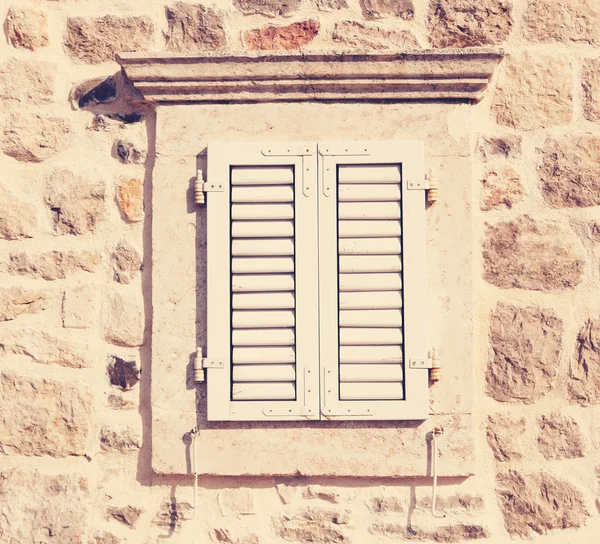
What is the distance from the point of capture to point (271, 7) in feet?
11.4

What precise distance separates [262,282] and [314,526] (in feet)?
3.03

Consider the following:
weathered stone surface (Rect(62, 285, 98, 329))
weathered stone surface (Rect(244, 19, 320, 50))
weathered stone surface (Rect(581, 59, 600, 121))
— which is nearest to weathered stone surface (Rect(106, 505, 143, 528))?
weathered stone surface (Rect(62, 285, 98, 329))

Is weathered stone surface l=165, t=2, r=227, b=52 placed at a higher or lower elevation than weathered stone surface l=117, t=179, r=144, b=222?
higher

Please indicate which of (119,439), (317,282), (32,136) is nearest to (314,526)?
(119,439)

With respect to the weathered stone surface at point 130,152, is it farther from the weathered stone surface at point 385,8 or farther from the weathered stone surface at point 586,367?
the weathered stone surface at point 586,367

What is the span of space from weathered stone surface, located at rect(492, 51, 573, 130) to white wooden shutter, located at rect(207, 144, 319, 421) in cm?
78

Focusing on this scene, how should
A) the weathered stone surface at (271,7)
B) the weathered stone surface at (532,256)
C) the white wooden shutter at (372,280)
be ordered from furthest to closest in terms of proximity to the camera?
the weathered stone surface at (271,7) → the weathered stone surface at (532,256) → the white wooden shutter at (372,280)

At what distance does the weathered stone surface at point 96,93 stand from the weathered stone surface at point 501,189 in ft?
4.83

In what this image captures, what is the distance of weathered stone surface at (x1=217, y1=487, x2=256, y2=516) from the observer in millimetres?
3328

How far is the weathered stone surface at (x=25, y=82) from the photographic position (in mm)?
3479

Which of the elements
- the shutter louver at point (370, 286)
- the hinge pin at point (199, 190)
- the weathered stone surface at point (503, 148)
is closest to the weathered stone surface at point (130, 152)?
the hinge pin at point (199, 190)

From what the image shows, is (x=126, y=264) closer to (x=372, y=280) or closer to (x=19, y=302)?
(x=19, y=302)

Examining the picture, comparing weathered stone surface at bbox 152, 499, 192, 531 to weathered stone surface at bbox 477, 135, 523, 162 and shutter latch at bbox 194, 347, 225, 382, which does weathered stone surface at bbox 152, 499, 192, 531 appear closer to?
shutter latch at bbox 194, 347, 225, 382

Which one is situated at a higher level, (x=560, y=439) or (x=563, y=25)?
(x=563, y=25)
